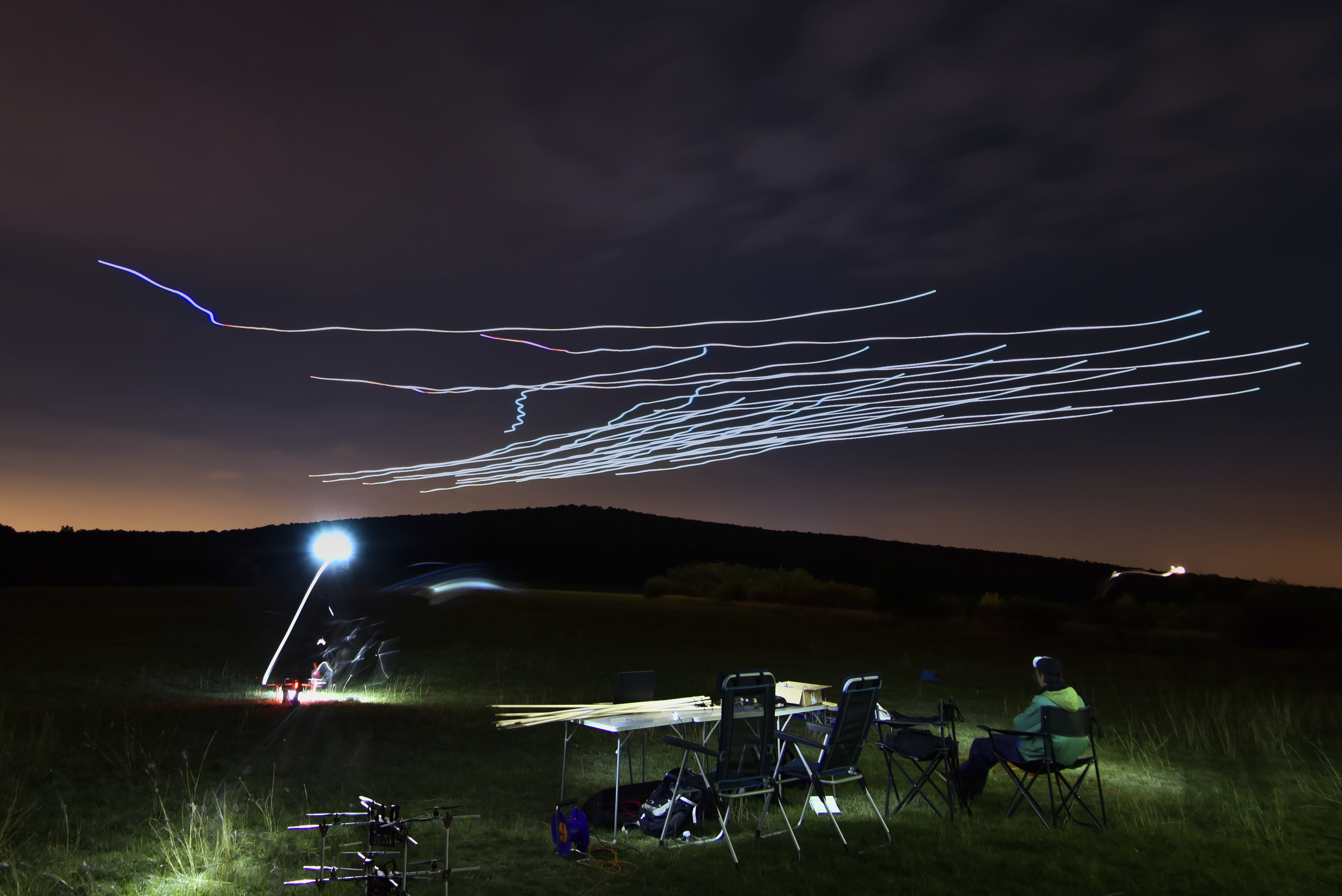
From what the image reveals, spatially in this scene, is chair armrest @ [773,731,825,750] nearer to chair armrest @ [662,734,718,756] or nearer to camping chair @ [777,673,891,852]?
camping chair @ [777,673,891,852]

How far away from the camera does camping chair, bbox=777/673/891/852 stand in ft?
20.5

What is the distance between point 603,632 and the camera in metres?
26.8

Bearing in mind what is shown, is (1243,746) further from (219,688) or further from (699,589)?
(699,589)

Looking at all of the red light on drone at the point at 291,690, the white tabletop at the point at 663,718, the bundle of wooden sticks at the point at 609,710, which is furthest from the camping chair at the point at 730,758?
the red light on drone at the point at 291,690

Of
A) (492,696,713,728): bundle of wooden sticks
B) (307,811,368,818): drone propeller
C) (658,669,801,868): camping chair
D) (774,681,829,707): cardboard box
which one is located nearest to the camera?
(307,811,368,818): drone propeller

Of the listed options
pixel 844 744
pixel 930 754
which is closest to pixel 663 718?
pixel 844 744

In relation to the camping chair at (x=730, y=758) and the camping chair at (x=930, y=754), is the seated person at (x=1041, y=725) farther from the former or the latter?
the camping chair at (x=730, y=758)

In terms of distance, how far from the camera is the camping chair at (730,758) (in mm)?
6008

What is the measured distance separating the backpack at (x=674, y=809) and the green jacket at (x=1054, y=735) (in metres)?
2.56

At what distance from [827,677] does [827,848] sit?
1086cm

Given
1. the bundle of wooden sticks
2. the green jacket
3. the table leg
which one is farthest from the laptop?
the green jacket

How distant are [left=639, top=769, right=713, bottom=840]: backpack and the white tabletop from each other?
0.42 metres

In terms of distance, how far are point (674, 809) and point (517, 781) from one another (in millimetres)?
2181

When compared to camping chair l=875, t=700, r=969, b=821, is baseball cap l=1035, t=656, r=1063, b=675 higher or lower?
higher
